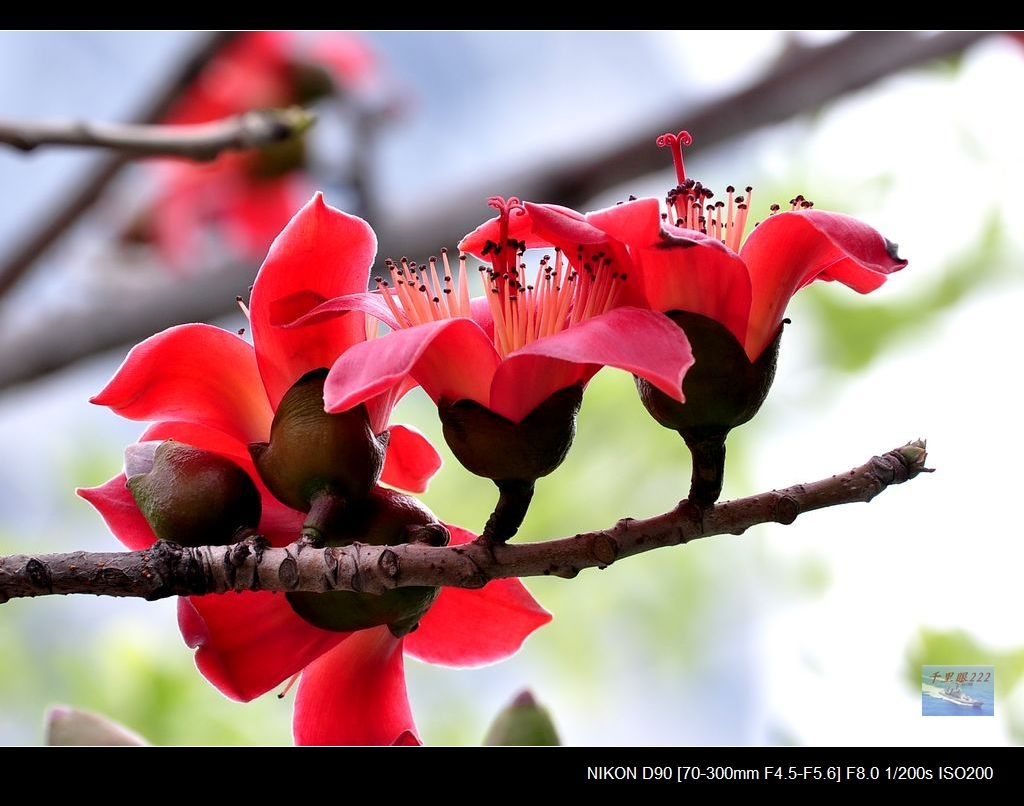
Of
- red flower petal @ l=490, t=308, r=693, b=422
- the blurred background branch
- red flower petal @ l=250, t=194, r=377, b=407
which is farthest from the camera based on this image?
the blurred background branch

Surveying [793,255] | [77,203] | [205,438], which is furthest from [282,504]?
[77,203]

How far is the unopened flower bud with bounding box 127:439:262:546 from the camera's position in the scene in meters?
0.55

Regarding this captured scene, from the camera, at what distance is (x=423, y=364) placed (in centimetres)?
53

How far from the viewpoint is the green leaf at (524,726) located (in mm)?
604

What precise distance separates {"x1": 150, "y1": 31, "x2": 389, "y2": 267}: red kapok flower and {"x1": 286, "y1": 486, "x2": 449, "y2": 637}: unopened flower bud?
3.86ft

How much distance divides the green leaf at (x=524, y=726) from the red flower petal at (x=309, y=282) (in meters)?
0.20

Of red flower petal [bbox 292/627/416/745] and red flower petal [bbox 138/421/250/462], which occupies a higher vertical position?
red flower petal [bbox 138/421/250/462]

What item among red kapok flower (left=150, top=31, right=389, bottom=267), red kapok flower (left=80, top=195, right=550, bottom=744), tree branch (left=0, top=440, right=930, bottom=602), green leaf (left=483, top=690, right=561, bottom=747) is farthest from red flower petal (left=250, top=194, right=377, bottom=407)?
red kapok flower (left=150, top=31, right=389, bottom=267)

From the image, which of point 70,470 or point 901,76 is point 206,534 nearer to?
point 901,76

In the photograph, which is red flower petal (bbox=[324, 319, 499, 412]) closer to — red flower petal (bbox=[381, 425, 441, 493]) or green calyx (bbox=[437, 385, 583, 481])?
green calyx (bbox=[437, 385, 583, 481])

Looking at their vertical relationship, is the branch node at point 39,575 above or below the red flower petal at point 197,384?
below

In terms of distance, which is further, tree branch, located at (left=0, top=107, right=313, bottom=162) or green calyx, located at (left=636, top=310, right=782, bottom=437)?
tree branch, located at (left=0, top=107, right=313, bottom=162)

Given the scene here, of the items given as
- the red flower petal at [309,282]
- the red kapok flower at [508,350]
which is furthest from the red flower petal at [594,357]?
the red flower petal at [309,282]

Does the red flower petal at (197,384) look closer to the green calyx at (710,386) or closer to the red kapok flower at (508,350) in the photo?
the red kapok flower at (508,350)
